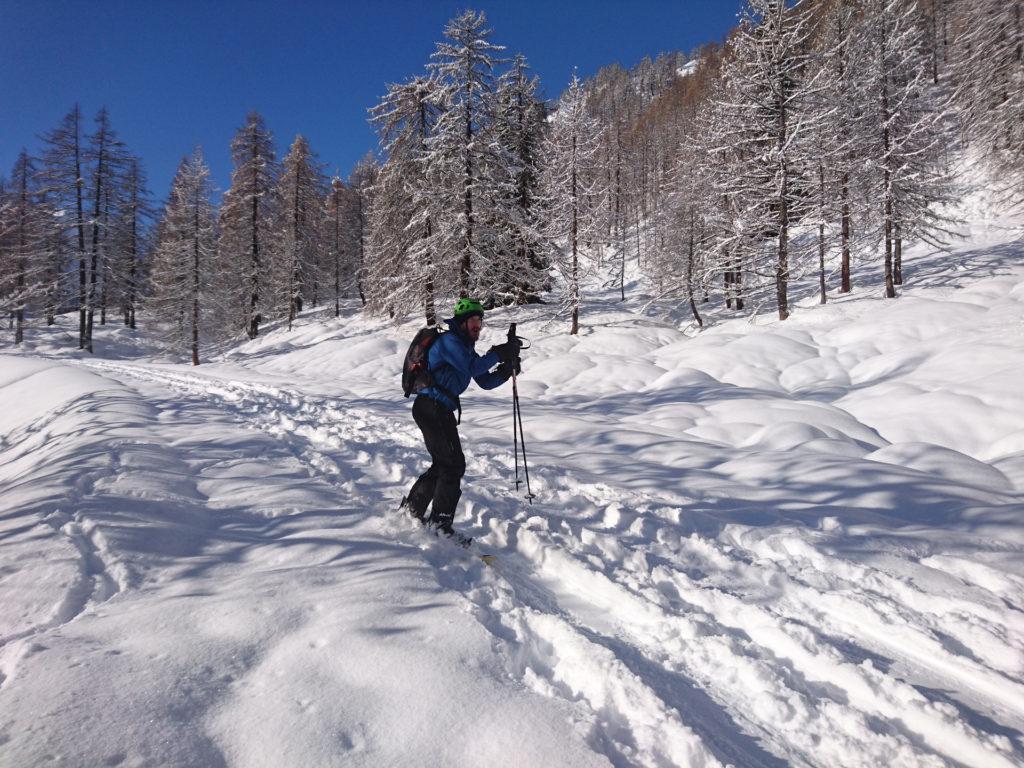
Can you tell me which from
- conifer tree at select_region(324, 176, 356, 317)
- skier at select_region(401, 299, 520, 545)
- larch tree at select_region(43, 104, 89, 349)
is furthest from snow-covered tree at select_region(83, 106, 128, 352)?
skier at select_region(401, 299, 520, 545)

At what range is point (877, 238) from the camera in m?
21.7

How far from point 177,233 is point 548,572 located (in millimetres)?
32906

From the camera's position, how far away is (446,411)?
14.1ft

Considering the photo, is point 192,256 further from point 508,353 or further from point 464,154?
point 508,353

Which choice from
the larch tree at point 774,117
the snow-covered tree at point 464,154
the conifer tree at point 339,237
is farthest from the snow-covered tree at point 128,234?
the larch tree at point 774,117

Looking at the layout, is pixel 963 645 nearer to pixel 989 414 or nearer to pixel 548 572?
pixel 548 572

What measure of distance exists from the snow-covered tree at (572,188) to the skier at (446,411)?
1863 cm

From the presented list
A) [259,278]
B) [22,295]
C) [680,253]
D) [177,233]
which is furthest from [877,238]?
[22,295]

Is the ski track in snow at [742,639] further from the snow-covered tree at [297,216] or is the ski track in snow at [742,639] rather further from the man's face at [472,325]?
the snow-covered tree at [297,216]

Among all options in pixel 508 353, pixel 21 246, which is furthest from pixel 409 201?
pixel 21 246

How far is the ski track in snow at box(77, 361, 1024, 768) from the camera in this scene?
7.11 ft

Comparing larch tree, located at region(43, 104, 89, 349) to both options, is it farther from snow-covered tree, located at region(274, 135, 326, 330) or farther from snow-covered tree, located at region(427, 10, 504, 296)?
snow-covered tree, located at region(427, 10, 504, 296)

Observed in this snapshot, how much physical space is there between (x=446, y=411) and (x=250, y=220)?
108 ft

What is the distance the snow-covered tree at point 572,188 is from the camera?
73.9 feet
